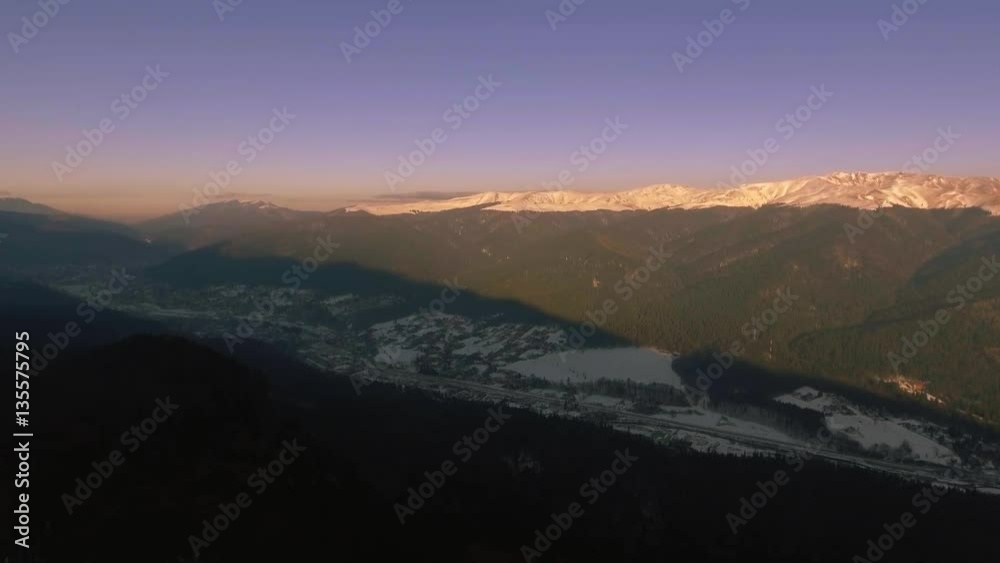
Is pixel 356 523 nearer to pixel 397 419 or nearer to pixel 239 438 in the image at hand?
pixel 239 438

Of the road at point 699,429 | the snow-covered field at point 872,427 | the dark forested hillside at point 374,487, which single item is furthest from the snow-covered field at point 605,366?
the dark forested hillside at point 374,487

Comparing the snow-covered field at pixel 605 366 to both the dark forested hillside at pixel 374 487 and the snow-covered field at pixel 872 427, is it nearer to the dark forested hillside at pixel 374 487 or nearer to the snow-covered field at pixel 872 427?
the snow-covered field at pixel 872 427

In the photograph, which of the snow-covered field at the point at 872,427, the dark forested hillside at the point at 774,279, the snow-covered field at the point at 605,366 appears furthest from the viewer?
the snow-covered field at the point at 605,366

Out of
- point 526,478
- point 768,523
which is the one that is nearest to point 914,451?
point 768,523

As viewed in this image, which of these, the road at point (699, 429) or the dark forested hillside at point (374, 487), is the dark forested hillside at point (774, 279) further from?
the dark forested hillside at point (374, 487)

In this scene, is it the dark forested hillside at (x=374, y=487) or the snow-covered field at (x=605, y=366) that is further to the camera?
the snow-covered field at (x=605, y=366)

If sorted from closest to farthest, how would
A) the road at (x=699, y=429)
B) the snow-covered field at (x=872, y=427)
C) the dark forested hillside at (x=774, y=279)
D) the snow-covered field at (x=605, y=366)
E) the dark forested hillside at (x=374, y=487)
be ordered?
the dark forested hillside at (x=374, y=487) → the road at (x=699, y=429) → the snow-covered field at (x=872, y=427) → the dark forested hillside at (x=774, y=279) → the snow-covered field at (x=605, y=366)

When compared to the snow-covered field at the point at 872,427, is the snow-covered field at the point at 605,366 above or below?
above

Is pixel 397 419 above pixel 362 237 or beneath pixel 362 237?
beneath

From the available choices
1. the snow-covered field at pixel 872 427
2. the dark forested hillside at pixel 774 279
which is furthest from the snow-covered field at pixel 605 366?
the snow-covered field at pixel 872 427
